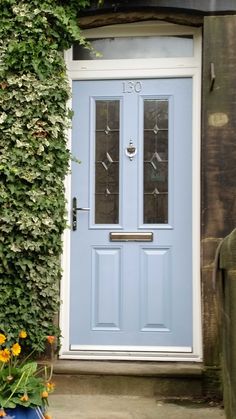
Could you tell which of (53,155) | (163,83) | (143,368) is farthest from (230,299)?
(163,83)

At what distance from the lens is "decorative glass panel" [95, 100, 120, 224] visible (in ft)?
16.9

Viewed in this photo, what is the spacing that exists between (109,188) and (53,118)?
78cm

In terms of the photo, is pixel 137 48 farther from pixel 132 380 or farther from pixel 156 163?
pixel 132 380

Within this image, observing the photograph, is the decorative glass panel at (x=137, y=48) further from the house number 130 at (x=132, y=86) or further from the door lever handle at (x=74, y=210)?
the door lever handle at (x=74, y=210)

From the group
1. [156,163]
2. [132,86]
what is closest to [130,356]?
[156,163]

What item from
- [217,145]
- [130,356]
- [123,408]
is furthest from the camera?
[130,356]

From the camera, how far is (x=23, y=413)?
353cm

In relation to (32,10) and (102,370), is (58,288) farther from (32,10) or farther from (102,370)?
(32,10)

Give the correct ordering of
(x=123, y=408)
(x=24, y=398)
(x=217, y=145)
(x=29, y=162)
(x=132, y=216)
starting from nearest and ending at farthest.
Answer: (x=24, y=398), (x=123, y=408), (x=29, y=162), (x=217, y=145), (x=132, y=216)

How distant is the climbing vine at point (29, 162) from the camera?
4680 millimetres

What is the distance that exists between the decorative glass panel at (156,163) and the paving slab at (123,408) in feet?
4.63

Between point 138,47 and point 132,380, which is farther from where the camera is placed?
point 138,47

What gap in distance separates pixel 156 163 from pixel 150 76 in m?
0.71

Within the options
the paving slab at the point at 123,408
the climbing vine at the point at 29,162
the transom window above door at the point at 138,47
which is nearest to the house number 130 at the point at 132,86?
the transom window above door at the point at 138,47
